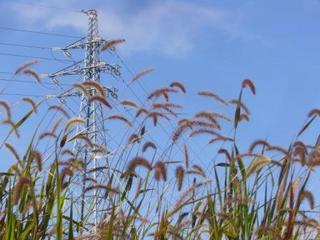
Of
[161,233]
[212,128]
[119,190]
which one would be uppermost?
[212,128]

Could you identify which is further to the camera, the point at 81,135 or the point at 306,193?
the point at 81,135

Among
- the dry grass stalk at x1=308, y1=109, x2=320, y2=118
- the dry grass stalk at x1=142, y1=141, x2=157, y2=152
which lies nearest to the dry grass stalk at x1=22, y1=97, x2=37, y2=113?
the dry grass stalk at x1=142, y1=141, x2=157, y2=152

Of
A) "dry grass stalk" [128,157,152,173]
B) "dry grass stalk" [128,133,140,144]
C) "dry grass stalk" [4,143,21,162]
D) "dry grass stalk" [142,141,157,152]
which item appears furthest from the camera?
"dry grass stalk" [128,133,140,144]

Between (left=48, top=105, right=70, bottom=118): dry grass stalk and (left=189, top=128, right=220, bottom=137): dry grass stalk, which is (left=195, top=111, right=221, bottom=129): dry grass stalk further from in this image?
(left=48, top=105, right=70, bottom=118): dry grass stalk

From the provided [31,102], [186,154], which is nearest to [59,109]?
[31,102]

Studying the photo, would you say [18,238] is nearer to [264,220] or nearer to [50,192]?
[50,192]

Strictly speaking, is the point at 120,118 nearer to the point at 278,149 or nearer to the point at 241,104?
the point at 241,104

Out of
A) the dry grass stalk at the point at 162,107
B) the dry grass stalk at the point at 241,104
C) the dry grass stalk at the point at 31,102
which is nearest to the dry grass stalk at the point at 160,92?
the dry grass stalk at the point at 162,107

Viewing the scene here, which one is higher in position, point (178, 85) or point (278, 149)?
point (178, 85)

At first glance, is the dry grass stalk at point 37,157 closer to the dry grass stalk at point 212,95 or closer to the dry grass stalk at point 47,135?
the dry grass stalk at point 47,135

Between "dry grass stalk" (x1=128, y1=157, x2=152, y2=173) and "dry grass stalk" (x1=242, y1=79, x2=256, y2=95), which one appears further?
"dry grass stalk" (x1=242, y1=79, x2=256, y2=95)

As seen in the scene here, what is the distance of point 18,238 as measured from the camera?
8.98 feet

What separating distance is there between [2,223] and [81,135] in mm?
471

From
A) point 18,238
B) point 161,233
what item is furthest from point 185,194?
point 18,238
